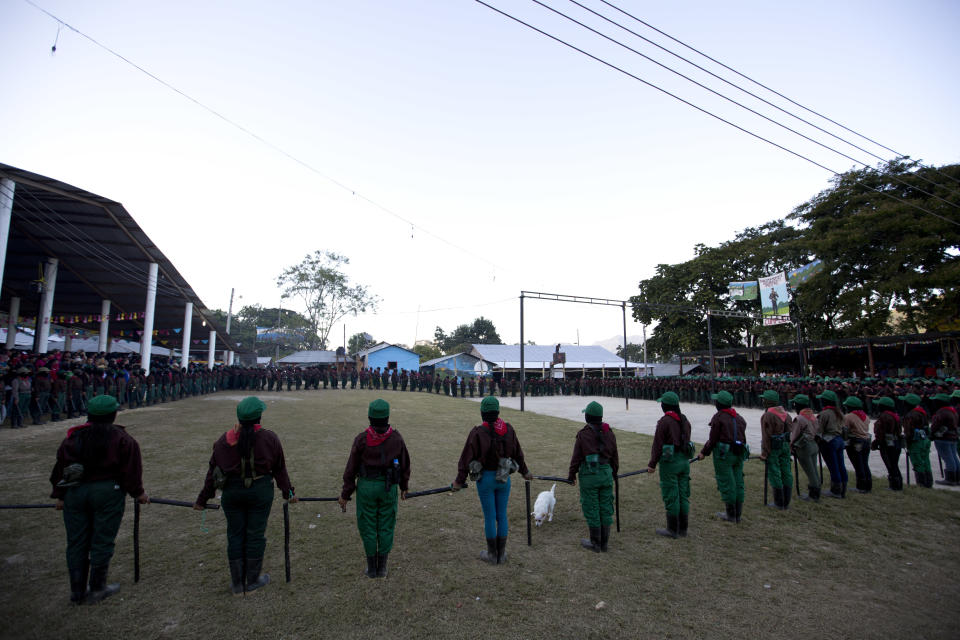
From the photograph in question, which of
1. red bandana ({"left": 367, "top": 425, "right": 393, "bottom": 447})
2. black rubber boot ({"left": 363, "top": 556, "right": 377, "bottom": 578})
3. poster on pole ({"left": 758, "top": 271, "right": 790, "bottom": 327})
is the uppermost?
poster on pole ({"left": 758, "top": 271, "right": 790, "bottom": 327})

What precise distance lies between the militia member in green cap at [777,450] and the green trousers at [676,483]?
1.74m

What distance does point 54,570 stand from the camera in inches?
173

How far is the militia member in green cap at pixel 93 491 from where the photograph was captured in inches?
151

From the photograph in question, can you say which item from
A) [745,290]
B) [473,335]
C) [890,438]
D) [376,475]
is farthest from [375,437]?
[473,335]

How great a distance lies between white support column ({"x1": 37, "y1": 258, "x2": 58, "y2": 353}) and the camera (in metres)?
19.1

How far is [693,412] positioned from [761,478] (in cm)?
1327

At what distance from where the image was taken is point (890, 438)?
750cm

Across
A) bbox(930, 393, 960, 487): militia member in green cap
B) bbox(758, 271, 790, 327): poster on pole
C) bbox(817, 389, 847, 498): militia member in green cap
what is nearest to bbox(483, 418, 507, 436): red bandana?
bbox(817, 389, 847, 498): militia member in green cap

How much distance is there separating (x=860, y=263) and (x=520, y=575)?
33.9m

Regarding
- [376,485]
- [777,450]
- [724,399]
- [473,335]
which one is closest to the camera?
[376,485]

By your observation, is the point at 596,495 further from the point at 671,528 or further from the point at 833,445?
the point at 833,445

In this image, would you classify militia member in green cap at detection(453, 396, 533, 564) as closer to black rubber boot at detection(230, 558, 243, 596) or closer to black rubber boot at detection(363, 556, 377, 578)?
black rubber boot at detection(363, 556, 377, 578)

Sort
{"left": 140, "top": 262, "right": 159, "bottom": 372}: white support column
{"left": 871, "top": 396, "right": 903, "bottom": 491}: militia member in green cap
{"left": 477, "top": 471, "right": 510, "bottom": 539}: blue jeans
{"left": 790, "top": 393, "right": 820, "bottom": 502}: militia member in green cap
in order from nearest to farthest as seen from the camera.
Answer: {"left": 477, "top": 471, "right": 510, "bottom": 539}: blue jeans
{"left": 790, "top": 393, "right": 820, "bottom": 502}: militia member in green cap
{"left": 871, "top": 396, "right": 903, "bottom": 491}: militia member in green cap
{"left": 140, "top": 262, "right": 159, "bottom": 372}: white support column

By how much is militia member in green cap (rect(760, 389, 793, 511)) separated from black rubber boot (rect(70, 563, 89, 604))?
26.5 ft
